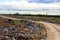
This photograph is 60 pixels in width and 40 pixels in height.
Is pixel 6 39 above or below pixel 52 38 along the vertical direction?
above

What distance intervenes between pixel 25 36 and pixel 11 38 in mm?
1586

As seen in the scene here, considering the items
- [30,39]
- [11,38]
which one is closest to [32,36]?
[30,39]

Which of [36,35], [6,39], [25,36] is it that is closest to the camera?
[6,39]

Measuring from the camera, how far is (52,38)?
31.2 meters

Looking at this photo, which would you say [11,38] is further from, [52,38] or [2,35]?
[52,38]

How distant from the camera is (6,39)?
26016 mm

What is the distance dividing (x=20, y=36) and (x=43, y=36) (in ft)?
14.3

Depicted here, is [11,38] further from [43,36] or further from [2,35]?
[43,36]

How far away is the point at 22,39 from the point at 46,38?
4.35 metres

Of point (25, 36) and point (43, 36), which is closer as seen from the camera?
point (25, 36)

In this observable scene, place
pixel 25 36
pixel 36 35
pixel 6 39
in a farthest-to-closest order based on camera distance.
→ pixel 36 35
pixel 25 36
pixel 6 39

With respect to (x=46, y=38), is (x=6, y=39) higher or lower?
higher

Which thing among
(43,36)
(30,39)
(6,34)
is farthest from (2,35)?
(43,36)

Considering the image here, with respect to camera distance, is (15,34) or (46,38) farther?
(46,38)
